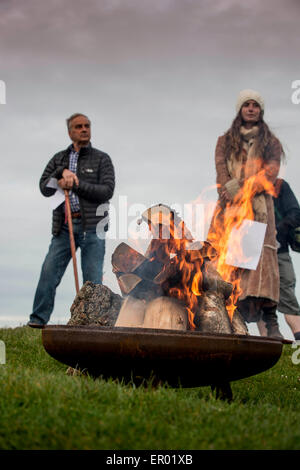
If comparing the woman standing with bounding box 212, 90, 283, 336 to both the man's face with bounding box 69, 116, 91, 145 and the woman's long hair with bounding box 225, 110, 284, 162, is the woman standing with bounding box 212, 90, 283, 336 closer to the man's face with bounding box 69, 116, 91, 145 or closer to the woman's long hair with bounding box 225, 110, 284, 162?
the woman's long hair with bounding box 225, 110, 284, 162

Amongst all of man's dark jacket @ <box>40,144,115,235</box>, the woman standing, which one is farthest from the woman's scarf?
man's dark jacket @ <box>40,144,115,235</box>

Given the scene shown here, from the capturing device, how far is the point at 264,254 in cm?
860

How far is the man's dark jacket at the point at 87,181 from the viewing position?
765cm

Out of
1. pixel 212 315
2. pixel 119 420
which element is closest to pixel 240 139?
pixel 212 315

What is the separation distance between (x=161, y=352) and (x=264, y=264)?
501cm

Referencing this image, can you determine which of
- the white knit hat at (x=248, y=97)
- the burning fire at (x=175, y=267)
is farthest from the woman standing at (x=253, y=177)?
the burning fire at (x=175, y=267)

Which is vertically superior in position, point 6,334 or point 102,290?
point 102,290

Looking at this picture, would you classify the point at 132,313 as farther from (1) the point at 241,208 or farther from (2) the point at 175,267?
(1) the point at 241,208

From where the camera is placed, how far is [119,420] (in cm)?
303

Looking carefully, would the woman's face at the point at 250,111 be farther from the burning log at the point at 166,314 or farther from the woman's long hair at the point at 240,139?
the burning log at the point at 166,314

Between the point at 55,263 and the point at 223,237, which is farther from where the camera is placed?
the point at 55,263

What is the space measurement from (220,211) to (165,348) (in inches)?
175

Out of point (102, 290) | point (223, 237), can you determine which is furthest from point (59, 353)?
point (223, 237)

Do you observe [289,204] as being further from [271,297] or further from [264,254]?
[271,297]
